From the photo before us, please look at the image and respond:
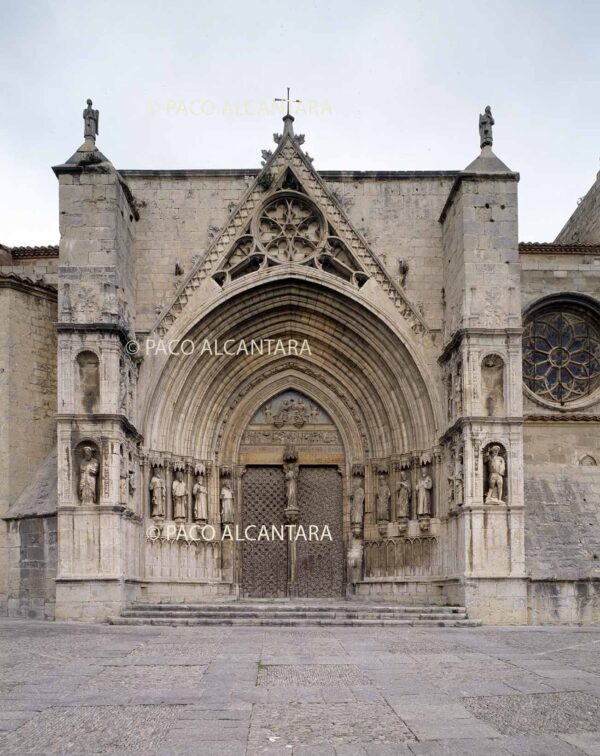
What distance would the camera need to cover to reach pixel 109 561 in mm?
15930

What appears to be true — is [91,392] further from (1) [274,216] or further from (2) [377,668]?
(2) [377,668]

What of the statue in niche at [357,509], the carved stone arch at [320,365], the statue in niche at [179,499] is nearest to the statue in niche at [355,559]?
the statue in niche at [357,509]

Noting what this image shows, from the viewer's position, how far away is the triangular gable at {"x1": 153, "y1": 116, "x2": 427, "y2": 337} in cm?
1838

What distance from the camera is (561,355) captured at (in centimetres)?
1964

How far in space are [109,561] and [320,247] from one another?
23.9 feet

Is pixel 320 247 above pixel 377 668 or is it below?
above

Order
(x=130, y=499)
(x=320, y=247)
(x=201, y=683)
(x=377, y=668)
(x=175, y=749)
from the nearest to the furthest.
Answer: (x=175, y=749), (x=201, y=683), (x=377, y=668), (x=130, y=499), (x=320, y=247)

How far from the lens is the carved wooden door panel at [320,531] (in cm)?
1922

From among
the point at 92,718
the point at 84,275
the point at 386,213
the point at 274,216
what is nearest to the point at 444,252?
the point at 386,213

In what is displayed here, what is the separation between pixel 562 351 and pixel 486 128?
16.4 feet

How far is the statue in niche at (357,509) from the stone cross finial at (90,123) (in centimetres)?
864

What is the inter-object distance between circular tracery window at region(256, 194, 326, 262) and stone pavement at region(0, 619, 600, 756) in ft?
28.4

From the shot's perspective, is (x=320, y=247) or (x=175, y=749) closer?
(x=175, y=749)

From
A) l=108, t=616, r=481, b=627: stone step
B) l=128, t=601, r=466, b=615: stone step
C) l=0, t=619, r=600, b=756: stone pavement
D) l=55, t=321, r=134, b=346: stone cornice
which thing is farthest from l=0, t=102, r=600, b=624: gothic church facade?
l=0, t=619, r=600, b=756: stone pavement
